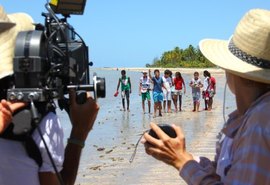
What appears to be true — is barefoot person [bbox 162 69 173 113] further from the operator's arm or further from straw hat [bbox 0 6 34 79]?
straw hat [bbox 0 6 34 79]

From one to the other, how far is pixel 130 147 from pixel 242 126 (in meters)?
9.61

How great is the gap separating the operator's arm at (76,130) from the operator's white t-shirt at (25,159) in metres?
0.17

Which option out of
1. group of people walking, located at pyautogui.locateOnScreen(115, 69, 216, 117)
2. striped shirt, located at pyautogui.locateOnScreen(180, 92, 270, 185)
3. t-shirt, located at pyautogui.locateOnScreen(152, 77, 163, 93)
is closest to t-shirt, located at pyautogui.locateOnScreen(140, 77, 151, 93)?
group of people walking, located at pyautogui.locateOnScreen(115, 69, 216, 117)

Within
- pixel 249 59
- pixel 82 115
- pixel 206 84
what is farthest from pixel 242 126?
pixel 206 84

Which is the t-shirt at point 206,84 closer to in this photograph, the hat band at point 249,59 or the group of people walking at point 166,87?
the group of people walking at point 166,87

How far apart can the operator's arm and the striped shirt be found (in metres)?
0.49

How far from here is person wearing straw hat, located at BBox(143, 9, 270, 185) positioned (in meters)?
1.81

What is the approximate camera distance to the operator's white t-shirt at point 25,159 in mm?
1944

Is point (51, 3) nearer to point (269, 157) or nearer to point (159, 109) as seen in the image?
point (269, 157)

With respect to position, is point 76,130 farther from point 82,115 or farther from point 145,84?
point 145,84

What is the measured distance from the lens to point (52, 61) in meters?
1.96

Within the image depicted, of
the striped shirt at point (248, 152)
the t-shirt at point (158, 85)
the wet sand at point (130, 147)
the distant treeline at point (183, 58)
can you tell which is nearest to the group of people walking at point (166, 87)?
the t-shirt at point (158, 85)

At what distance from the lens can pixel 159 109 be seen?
17.7 metres

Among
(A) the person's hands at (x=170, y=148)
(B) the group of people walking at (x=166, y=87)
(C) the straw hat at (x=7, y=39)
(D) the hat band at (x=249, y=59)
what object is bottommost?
(B) the group of people walking at (x=166, y=87)
